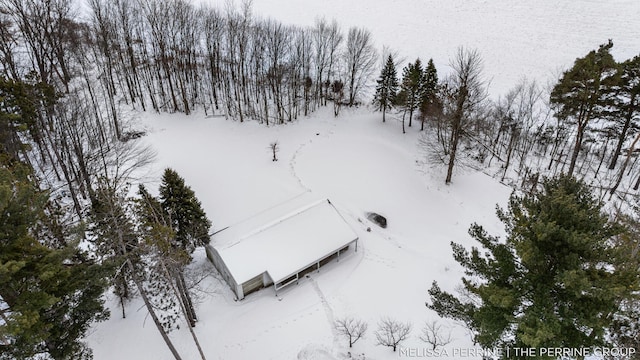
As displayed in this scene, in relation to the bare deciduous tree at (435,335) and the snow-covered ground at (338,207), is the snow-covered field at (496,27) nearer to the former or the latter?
the snow-covered ground at (338,207)

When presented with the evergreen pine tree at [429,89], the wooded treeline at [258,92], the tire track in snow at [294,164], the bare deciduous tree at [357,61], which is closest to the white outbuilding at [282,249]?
the wooded treeline at [258,92]

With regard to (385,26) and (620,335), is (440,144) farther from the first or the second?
(385,26)

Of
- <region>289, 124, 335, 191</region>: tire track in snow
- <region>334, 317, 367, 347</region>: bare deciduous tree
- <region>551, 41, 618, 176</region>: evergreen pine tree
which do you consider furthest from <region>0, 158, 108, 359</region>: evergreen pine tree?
<region>551, 41, 618, 176</region>: evergreen pine tree

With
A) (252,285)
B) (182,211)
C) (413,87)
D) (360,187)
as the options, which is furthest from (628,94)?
(182,211)

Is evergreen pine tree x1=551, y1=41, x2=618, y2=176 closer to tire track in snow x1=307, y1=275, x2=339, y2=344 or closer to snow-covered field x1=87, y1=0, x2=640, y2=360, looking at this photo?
snow-covered field x1=87, y1=0, x2=640, y2=360

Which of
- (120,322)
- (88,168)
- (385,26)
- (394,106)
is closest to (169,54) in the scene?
(88,168)

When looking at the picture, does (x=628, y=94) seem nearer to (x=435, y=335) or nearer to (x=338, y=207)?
(x=338, y=207)
